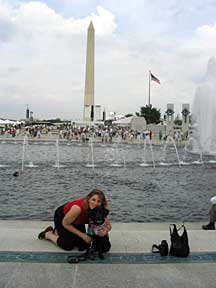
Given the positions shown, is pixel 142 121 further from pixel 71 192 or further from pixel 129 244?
pixel 129 244

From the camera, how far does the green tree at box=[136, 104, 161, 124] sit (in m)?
95.1

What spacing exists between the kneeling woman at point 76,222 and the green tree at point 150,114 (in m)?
89.8

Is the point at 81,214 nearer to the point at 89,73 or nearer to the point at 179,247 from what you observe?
the point at 179,247

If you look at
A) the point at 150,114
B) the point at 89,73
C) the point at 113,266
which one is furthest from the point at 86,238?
the point at 150,114

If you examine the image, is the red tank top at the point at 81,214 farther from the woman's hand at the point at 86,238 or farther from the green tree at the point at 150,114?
the green tree at the point at 150,114

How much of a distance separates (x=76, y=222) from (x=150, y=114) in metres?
91.5

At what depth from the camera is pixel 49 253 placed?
4793mm

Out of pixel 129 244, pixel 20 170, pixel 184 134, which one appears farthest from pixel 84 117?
pixel 129 244

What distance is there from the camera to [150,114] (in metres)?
95.6

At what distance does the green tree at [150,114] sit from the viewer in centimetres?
9512

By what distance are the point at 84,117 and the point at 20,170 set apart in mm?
49786

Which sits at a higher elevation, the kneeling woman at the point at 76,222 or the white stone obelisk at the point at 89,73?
the white stone obelisk at the point at 89,73

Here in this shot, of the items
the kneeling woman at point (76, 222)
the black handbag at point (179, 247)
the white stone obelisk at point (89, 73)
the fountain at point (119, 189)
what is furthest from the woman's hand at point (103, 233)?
the white stone obelisk at point (89, 73)

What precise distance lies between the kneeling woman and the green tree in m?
89.8
